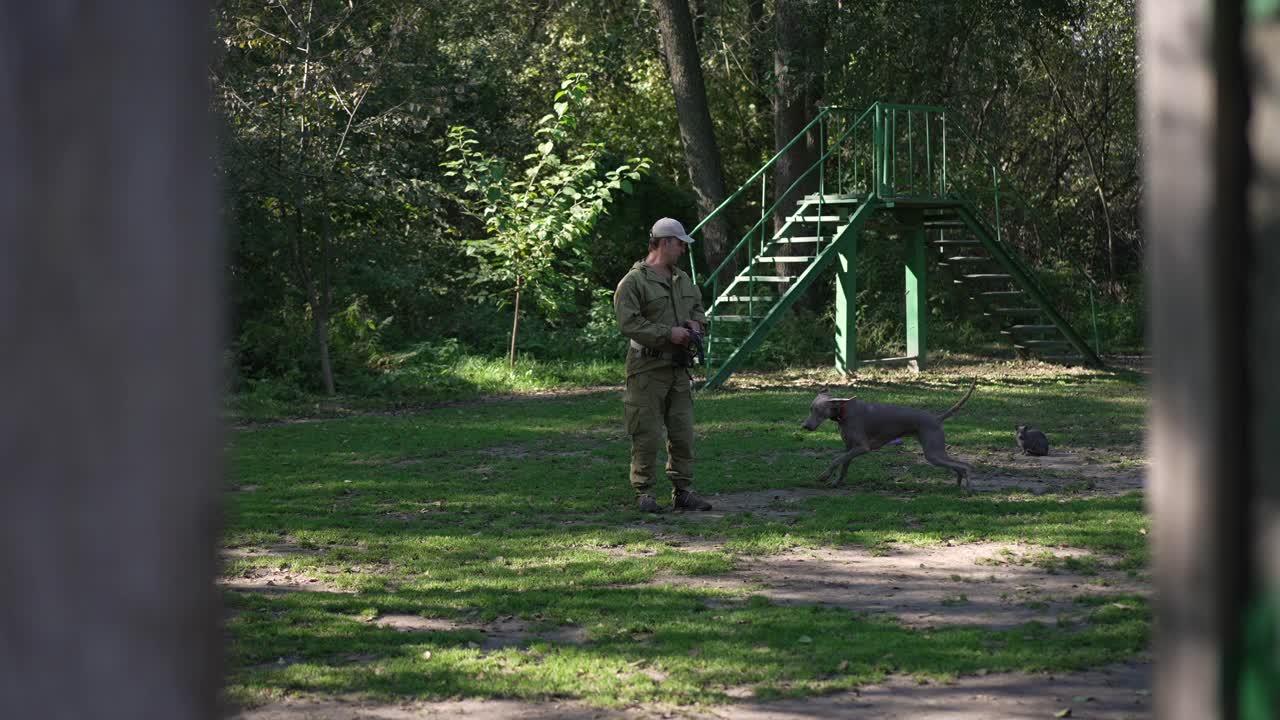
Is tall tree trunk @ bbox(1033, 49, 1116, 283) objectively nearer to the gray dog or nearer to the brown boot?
the gray dog

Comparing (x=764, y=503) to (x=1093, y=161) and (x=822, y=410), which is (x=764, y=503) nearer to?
(x=822, y=410)

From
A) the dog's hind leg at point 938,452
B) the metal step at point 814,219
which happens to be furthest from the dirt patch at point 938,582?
the metal step at point 814,219

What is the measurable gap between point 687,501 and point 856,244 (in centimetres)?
1328

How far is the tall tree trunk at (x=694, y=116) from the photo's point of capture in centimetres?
2394

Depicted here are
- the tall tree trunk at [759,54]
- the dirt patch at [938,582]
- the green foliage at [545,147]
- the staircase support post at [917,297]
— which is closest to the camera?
the dirt patch at [938,582]

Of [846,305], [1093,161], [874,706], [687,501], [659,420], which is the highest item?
[1093,161]

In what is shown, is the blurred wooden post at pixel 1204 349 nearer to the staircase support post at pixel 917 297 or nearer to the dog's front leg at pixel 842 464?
the dog's front leg at pixel 842 464

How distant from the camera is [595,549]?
849 cm

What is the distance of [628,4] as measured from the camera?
28.9 meters

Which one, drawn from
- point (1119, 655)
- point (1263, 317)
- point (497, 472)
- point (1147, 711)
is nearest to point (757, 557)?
point (1119, 655)

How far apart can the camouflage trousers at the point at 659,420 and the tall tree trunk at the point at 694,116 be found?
47.3 feet

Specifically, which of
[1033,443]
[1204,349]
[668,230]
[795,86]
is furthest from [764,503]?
[795,86]

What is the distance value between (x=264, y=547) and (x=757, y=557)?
3224mm

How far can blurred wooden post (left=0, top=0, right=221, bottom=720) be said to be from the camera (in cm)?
119
